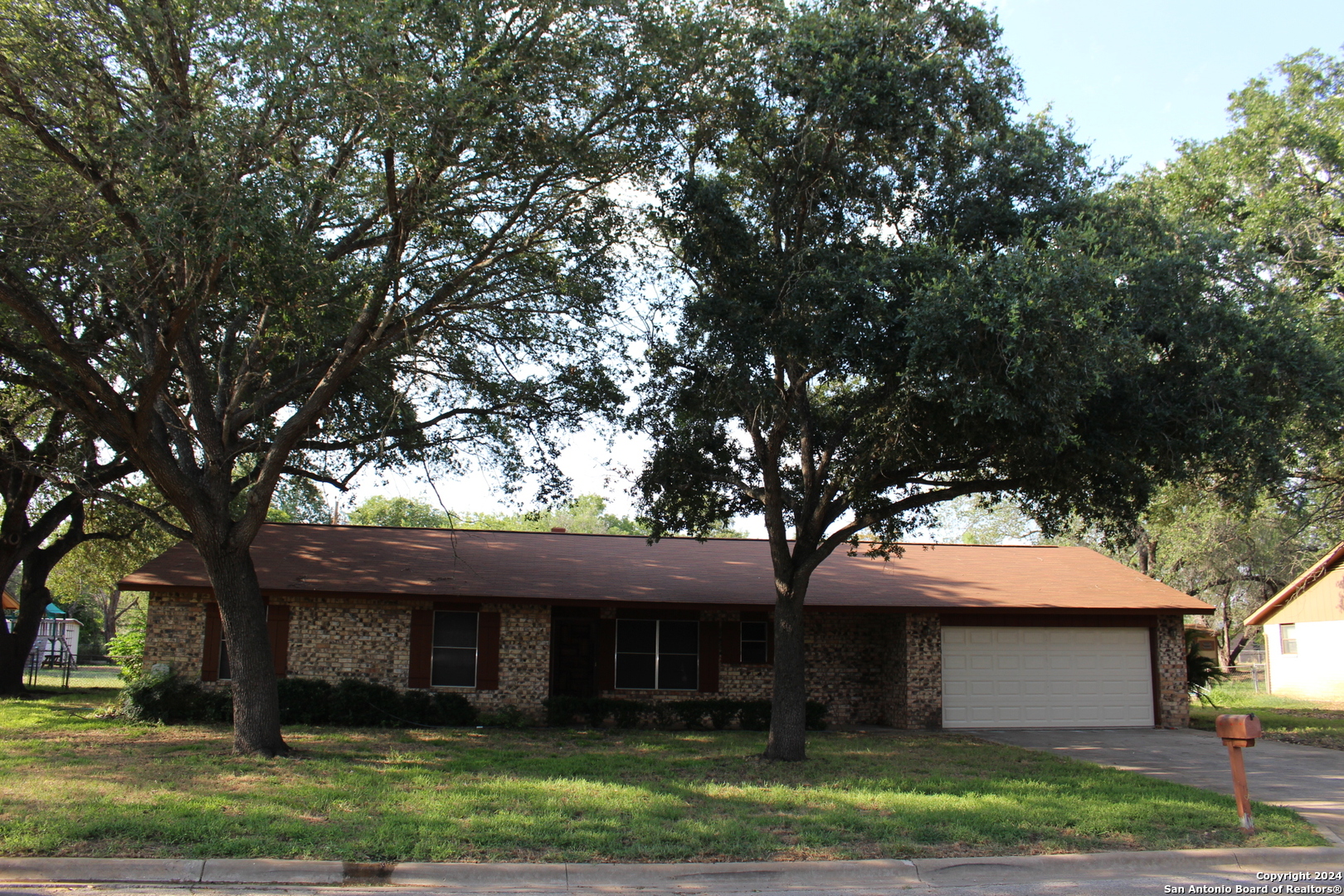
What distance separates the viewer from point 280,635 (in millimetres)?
17141

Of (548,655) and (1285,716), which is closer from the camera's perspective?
(548,655)

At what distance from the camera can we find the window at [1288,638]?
32.3 meters

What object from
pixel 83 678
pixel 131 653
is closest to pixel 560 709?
pixel 131 653

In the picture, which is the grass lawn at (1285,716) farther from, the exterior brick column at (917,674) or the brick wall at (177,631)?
the brick wall at (177,631)

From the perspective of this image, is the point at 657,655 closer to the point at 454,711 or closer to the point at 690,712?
the point at 690,712

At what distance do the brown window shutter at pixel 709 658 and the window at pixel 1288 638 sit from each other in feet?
85.0

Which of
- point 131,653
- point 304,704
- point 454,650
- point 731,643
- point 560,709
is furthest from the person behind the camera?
point 131,653

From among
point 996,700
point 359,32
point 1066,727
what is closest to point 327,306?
point 359,32

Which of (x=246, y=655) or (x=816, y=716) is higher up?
(x=246, y=655)

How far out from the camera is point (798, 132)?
40.3 ft

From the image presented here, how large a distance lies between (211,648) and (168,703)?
4.70 ft

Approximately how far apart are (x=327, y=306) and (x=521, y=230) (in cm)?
293

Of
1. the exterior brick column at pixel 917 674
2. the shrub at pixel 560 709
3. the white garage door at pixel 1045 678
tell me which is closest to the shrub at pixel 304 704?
the shrub at pixel 560 709

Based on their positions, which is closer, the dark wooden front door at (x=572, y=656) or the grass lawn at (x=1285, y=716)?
the grass lawn at (x=1285, y=716)
